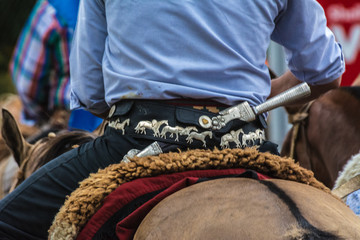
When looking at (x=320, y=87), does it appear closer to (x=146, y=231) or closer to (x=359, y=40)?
(x=146, y=231)

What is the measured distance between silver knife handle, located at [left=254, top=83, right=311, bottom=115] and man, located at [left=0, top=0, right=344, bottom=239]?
0.14 feet

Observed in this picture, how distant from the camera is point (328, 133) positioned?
2.92 metres

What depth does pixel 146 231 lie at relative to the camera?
4.12ft

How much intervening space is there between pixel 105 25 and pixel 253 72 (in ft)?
1.94

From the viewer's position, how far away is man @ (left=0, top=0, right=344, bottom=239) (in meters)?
1.60

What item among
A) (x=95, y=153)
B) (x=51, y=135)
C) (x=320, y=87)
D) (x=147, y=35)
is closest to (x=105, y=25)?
(x=147, y=35)

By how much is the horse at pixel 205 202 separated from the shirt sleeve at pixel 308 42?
0.60 metres

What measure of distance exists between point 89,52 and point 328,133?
155cm

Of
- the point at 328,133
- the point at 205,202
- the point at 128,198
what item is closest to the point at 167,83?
the point at 128,198

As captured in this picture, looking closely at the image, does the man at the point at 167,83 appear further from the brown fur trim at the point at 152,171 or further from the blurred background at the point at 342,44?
the blurred background at the point at 342,44

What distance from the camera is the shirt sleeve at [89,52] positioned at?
6.30 ft

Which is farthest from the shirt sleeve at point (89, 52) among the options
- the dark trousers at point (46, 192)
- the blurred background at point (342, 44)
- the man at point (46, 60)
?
the blurred background at point (342, 44)

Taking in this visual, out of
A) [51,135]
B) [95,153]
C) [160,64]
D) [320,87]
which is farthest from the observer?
[51,135]

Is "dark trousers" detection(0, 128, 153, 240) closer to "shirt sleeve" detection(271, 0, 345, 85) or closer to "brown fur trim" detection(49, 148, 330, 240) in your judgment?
"brown fur trim" detection(49, 148, 330, 240)
